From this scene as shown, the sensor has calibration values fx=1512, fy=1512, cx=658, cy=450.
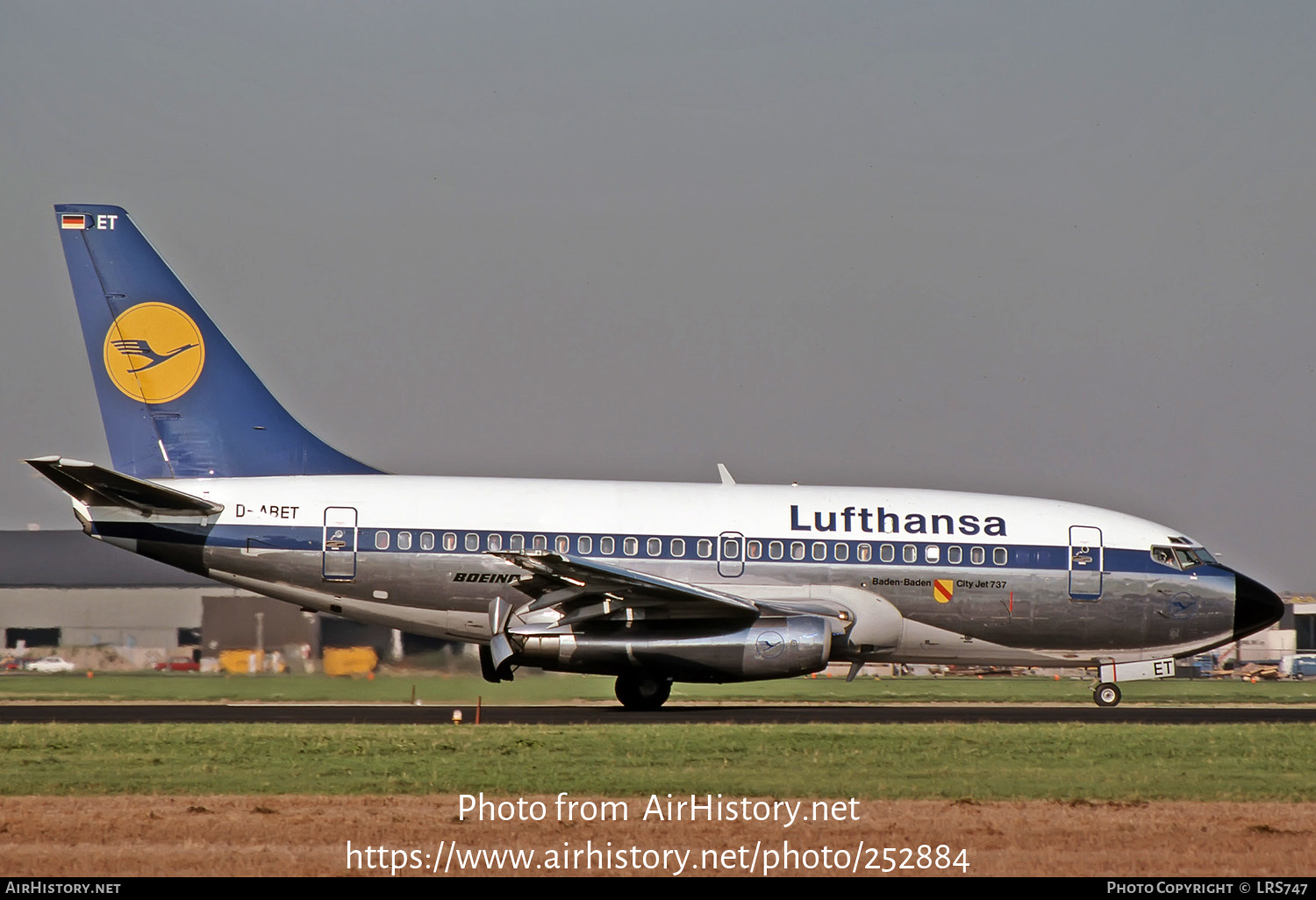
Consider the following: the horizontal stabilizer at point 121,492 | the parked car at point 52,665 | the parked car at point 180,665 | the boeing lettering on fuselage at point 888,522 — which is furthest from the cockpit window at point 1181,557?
the parked car at point 52,665

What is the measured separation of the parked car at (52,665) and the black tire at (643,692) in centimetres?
1863

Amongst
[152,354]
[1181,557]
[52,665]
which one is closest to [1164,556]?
[1181,557]

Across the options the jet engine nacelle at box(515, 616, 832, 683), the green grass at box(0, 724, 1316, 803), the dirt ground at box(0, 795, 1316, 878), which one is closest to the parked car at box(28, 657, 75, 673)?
the green grass at box(0, 724, 1316, 803)

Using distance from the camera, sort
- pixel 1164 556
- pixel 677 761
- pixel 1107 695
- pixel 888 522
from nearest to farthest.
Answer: pixel 677 761 < pixel 888 522 < pixel 1164 556 < pixel 1107 695

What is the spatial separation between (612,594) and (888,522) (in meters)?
5.29

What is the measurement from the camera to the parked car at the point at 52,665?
125 ft

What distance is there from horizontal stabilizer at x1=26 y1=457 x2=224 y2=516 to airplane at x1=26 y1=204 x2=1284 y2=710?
4cm

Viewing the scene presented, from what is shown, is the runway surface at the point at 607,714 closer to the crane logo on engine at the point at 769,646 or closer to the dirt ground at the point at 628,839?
the crane logo on engine at the point at 769,646

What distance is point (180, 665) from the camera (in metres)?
37.8

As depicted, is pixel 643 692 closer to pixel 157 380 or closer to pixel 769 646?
pixel 769 646

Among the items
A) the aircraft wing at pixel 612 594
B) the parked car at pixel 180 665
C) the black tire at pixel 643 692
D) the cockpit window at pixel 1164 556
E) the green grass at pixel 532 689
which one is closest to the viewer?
the aircraft wing at pixel 612 594

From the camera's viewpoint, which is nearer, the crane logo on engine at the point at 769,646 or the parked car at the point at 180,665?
the crane logo on engine at the point at 769,646

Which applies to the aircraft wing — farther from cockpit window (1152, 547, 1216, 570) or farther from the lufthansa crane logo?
cockpit window (1152, 547, 1216, 570)
